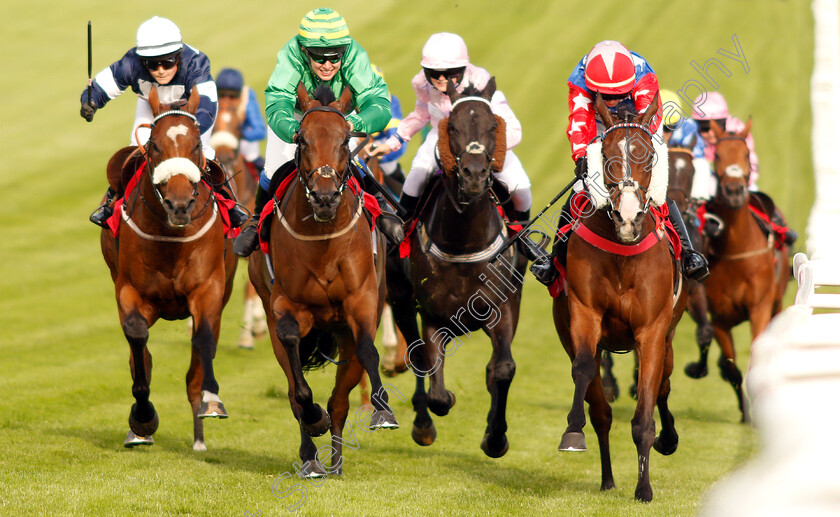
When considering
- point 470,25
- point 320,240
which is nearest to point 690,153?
point 320,240

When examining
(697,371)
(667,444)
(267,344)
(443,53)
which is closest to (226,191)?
(443,53)

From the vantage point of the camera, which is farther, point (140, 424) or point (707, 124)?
point (707, 124)

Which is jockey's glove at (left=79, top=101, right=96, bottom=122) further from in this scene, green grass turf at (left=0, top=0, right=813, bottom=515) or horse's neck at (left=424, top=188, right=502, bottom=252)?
horse's neck at (left=424, top=188, right=502, bottom=252)

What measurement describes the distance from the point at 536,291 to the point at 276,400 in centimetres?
881

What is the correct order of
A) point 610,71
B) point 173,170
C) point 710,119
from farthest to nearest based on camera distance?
point 710,119 < point 610,71 < point 173,170

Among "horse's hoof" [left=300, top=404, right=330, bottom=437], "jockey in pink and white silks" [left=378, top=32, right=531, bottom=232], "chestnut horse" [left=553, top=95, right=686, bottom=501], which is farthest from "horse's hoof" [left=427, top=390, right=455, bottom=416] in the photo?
"jockey in pink and white silks" [left=378, top=32, right=531, bottom=232]

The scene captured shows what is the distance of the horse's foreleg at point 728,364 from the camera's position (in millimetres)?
9469

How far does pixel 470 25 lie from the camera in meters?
31.7

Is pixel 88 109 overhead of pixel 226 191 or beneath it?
→ overhead

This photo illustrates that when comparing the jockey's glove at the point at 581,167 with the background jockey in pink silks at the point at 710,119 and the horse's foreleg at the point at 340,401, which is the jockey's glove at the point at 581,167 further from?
the background jockey in pink silks at the point at 710,119

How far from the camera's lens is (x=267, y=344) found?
1271 cm

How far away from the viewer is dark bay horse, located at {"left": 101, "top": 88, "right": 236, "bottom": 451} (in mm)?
6238

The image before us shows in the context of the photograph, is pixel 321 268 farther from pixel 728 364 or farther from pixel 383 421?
pixel 728 364

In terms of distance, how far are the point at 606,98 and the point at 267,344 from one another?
23.6 ft
